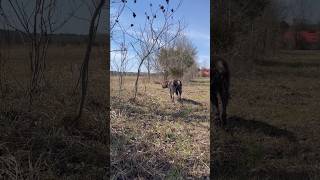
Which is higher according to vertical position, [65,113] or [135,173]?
[65,113]

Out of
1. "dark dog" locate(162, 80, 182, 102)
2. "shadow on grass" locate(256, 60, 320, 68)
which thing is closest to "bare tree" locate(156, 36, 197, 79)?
"dark dog" locate(162, 80, 182, 102)

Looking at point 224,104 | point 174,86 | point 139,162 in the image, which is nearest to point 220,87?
point 224,104

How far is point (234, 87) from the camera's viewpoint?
6.60 m

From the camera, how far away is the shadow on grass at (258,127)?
21.7 feet

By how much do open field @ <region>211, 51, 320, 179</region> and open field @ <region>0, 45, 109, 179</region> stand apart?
148 cm

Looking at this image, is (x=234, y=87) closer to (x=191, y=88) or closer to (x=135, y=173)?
(x=191, y=88)

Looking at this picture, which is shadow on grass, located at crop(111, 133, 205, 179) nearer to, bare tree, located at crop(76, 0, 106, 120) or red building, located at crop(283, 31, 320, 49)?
bare tree, located at crop(76, 0, 106, 120)

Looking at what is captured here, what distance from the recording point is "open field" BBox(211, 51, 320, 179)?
6.58m

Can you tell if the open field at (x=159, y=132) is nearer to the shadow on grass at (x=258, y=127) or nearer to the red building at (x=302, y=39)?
the shadow on grass at (x=258, y=127)

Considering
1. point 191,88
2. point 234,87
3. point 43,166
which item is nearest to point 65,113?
point 43,166

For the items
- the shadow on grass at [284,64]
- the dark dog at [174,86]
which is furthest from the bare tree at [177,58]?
the shadow on grass at [284,64]

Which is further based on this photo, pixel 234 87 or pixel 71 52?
pixel 234 87

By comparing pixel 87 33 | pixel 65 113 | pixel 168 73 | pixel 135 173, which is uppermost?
pixel 87 33

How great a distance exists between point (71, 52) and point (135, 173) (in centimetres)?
156
